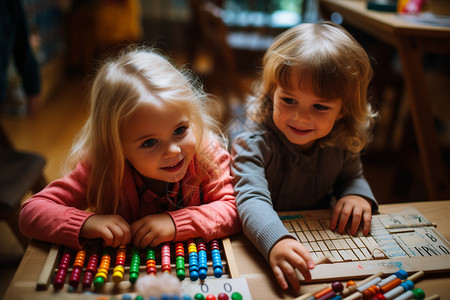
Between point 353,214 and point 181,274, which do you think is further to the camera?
point 353,214

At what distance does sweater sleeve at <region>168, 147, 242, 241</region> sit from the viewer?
762 millimetres

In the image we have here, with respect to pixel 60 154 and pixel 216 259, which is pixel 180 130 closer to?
pixel 216 259

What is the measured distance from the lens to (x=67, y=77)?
360 centimetres

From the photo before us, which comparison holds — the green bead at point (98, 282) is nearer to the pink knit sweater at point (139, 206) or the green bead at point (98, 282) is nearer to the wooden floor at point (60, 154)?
Result: the pink knit sweater at point (139, 206)

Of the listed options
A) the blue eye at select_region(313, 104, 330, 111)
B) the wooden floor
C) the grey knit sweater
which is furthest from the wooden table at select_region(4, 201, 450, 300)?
the wooden floor

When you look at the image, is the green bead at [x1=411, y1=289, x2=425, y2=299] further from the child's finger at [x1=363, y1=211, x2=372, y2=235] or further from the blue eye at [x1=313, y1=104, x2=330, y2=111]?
the blue eye at [x1=313, y1=104, x2=330, y2=111]

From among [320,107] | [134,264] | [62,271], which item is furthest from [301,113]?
[62,271]

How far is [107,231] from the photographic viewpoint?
721 millimetres

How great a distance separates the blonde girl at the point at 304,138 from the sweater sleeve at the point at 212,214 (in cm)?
3

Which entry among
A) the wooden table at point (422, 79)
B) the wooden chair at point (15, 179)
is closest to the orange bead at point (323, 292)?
the wooden table at point (422, 79)

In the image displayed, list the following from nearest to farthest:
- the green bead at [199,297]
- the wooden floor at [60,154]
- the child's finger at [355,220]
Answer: the green bead at [199,297]
the child's finger at [355,220]
the wooden floor at [60,154]

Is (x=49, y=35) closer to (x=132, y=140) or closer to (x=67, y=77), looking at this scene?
(x=67, y=77)

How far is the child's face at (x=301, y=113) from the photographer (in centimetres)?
88

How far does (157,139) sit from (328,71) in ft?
1.38
